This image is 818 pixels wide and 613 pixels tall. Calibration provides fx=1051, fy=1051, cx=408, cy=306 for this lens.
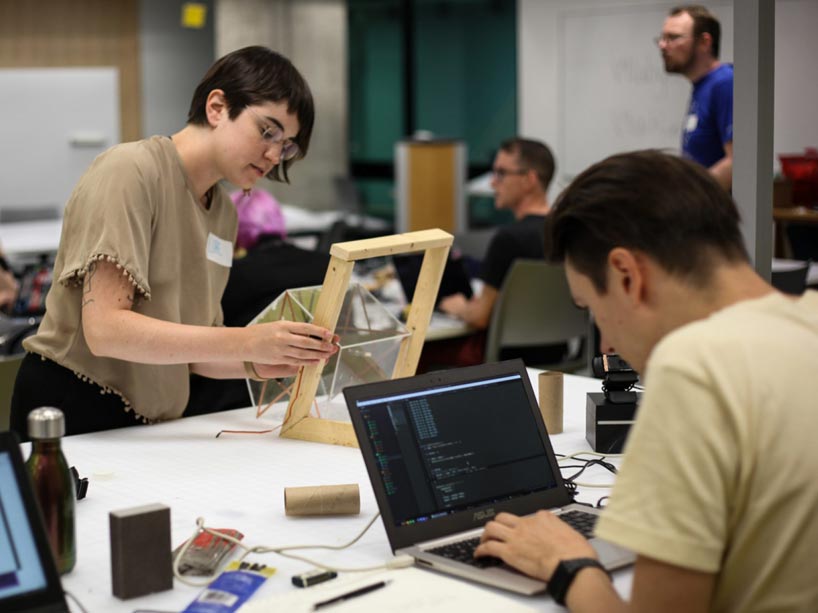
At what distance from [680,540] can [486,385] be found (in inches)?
27.9

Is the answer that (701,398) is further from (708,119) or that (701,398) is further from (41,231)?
(41,231)

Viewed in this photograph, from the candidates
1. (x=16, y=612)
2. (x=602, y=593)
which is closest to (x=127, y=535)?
(x=16, y=612)

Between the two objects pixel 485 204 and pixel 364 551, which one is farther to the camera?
pixel 485 204

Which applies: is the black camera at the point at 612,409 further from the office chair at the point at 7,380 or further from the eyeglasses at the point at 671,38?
the eyeglasses at the point at 671,38

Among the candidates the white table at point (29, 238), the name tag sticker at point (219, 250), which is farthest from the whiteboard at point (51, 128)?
the name tag sticker at point (219, 250)

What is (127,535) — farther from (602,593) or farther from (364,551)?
(602,593)

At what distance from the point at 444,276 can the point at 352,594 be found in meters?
2.86

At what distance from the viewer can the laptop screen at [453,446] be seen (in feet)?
5.14

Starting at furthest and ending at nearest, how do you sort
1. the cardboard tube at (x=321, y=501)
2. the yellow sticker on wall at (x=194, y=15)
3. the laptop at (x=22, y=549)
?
the yellow sticker on wall at (x=194, y=15), the cardboard tube at (x=321, y=501), the laptop at (x=22, y=549)

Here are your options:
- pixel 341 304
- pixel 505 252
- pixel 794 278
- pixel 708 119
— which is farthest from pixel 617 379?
pixel 708 119

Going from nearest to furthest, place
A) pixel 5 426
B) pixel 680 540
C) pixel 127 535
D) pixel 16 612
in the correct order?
1. pixel 680 540
2. pixel 16 612
3. pixel 127 535
4. pixel 5 426

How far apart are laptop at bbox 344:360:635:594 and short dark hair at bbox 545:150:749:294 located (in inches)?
19.0

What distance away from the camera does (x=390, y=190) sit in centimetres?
1034

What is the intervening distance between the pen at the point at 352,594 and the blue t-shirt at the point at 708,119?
11.6 feet
